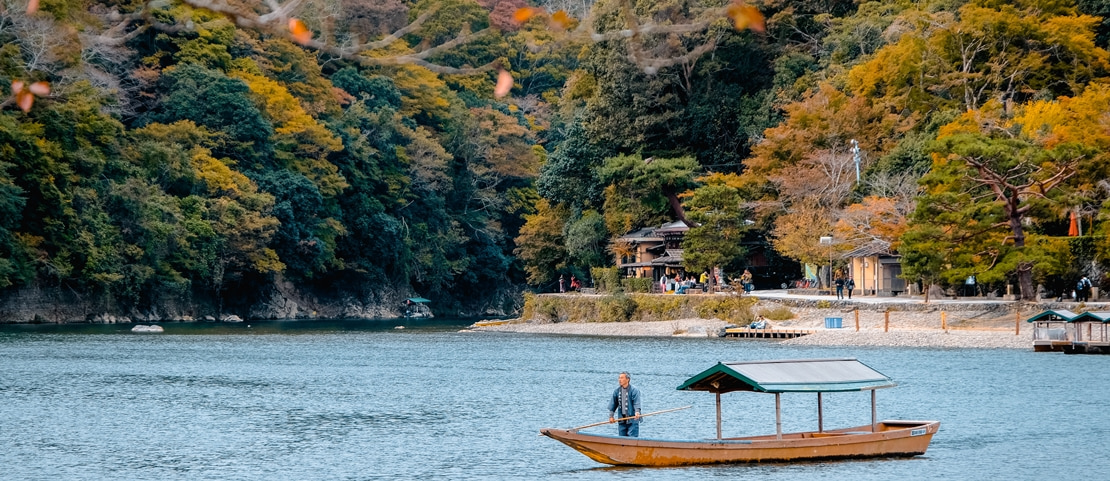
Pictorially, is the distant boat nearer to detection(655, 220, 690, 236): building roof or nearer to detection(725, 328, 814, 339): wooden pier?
detection(655, 220, 690, 236): building roof

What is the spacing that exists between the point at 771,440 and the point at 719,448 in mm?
1104

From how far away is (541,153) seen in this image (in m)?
101

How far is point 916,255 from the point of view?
160ft

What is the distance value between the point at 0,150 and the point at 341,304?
3398 cm

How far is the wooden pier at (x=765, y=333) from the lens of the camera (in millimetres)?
54344

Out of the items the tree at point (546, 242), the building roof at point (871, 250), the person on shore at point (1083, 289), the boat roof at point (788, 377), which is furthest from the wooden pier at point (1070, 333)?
the tree at point (546, 242)

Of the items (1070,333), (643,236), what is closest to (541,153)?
(643,236)

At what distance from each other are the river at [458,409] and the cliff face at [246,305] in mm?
17837

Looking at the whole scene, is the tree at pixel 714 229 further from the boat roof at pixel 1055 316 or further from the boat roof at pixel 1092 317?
the boat roof at pixel 1092 317

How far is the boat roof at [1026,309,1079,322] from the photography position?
4366 cm

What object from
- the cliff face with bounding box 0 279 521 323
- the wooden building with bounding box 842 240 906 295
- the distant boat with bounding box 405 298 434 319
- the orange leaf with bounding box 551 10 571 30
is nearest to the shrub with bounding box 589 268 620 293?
the wooden building with bounding box 842 240 906 295

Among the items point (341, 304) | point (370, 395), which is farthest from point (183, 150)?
point (370, 395)

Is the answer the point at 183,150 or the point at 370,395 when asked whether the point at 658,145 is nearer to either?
the point at 183,150

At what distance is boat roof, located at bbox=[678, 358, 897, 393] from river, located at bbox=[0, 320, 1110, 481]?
1.38 meters
